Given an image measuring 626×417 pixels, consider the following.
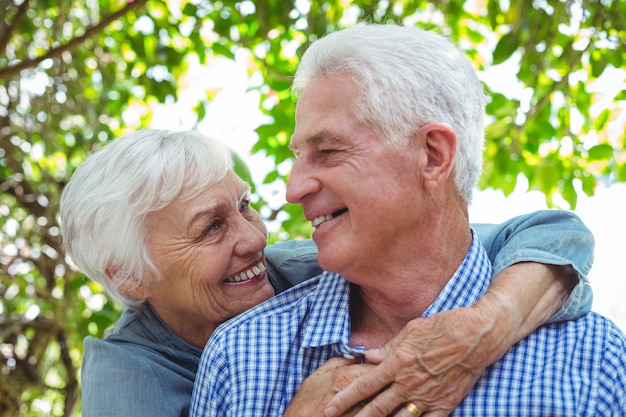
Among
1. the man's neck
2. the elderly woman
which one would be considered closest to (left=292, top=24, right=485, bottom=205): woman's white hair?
the man's neck

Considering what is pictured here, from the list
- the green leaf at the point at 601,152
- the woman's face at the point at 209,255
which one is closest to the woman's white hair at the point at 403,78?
the woman's face at the point at 209,255

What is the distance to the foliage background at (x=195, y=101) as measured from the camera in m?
3.37

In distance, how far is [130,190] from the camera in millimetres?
2150

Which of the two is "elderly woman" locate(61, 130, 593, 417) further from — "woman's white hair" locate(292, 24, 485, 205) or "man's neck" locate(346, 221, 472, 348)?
"woman's white hair" locate(292, 24, 485, 205)

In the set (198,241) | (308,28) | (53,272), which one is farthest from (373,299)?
(53,272)

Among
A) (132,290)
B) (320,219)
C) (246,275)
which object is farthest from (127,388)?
(320,219)

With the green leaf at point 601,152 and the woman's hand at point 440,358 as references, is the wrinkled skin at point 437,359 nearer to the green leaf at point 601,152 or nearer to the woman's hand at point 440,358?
the woman's hand at point 440,358

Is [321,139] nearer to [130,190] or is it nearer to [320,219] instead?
[320,219]

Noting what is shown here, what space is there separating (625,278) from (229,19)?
2758mm

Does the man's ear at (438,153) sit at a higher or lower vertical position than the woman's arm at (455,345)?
higher

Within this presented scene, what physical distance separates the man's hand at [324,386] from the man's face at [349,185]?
206mm

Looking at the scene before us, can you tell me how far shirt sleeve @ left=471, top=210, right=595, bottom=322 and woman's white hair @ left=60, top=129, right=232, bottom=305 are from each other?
32.4 inches

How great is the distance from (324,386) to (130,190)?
0.85 metres

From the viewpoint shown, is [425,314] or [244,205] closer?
[425,314]
